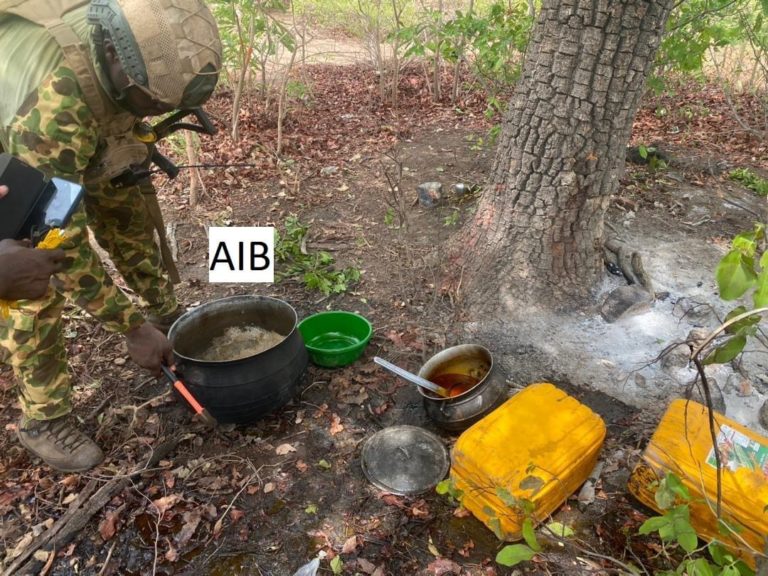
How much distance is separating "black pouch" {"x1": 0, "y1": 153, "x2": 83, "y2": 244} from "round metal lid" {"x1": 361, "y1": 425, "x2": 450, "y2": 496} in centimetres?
171

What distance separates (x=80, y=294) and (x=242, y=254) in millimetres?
1398

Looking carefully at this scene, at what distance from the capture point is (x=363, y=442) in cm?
265

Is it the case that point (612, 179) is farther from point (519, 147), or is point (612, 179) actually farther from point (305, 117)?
point (305, 117)

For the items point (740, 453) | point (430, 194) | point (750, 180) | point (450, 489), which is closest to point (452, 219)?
point (430, 194)

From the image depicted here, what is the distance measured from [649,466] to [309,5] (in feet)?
27.3

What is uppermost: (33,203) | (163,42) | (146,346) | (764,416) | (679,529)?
(163,42)

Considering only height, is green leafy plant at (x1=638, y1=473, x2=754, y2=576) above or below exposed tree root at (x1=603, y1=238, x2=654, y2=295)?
above

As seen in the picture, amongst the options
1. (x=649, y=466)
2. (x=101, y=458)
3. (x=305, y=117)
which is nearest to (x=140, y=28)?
(x=101, y=458)

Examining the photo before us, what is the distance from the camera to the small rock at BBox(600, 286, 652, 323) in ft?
10.3

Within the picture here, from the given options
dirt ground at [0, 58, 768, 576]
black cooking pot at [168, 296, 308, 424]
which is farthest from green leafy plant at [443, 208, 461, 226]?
black cooking pot at [168, 296, 308, 424]

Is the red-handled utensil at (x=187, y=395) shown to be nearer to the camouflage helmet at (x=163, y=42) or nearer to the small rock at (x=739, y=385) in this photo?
the camouflage helmet at (x=163, y=42)

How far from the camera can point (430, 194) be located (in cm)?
448

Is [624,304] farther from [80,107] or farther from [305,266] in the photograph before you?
[80,107]

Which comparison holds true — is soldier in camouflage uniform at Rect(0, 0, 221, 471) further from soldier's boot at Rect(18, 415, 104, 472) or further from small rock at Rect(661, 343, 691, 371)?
small rock at Rect(661, 343, 691, 371)
